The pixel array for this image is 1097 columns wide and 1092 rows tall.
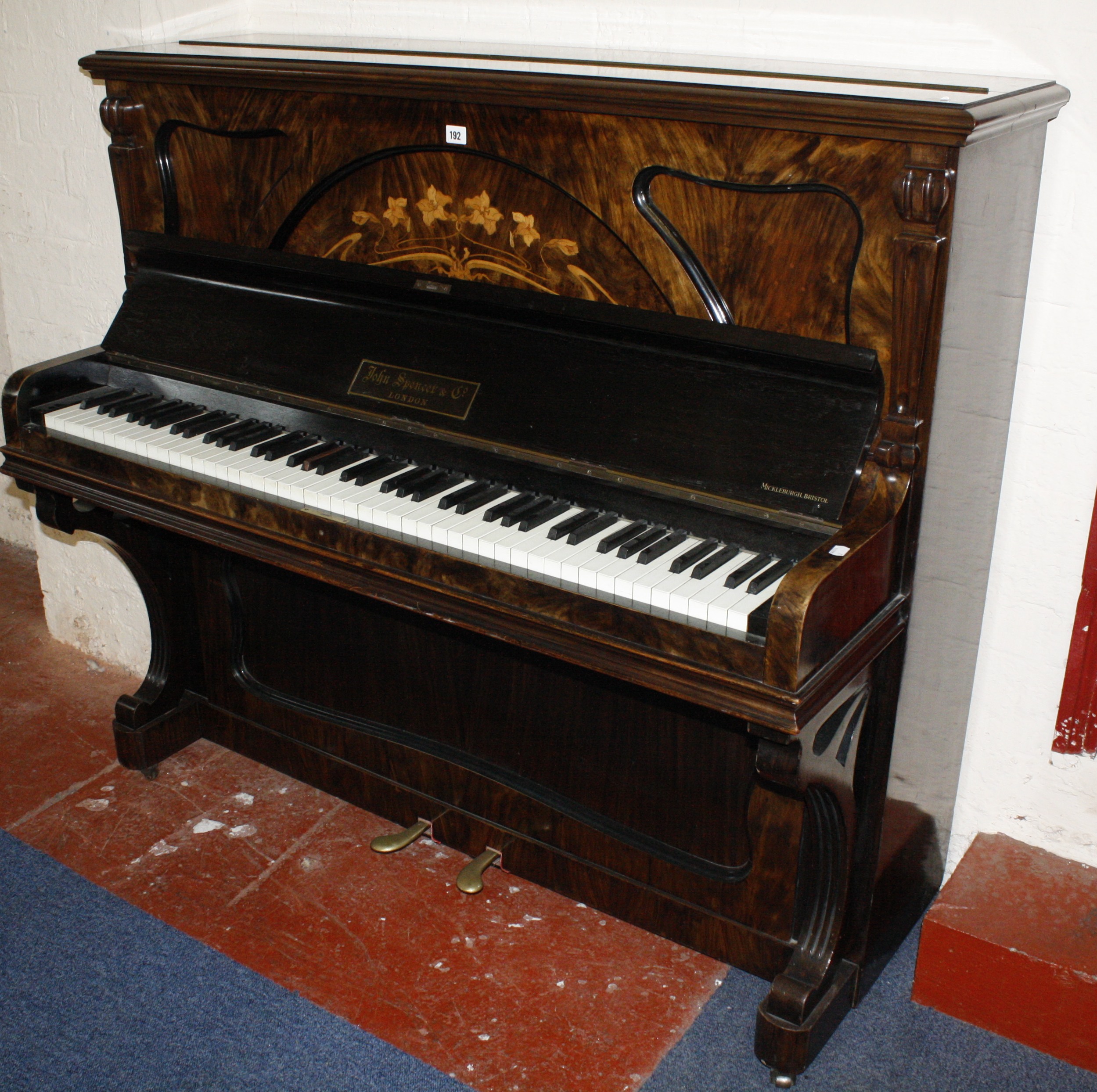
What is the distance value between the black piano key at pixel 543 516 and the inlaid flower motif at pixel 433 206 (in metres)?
0.53

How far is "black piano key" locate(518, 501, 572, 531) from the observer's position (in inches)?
70.1

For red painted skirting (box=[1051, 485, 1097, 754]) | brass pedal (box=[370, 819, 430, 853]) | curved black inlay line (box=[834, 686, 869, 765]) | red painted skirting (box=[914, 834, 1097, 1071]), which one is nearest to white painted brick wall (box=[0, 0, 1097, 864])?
red painted skirting (box=[1051, 485, 1097, 754])

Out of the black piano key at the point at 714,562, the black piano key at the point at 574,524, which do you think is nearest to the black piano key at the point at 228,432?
the black piano key at the point at 574,524

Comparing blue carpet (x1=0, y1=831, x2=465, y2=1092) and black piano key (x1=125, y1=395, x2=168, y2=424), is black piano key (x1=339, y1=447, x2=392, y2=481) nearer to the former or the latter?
black piano key (x1=125, y1=395, x2=168, y2=424)

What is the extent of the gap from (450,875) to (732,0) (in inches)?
65.7

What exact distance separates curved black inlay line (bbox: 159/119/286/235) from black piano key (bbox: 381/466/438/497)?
69 cm

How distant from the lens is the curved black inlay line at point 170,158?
2164 mm

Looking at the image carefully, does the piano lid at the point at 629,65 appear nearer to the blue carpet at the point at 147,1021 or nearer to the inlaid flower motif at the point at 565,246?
the inlaid flower motif at the point at 565,246

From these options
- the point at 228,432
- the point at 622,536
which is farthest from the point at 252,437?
the point at 622,536

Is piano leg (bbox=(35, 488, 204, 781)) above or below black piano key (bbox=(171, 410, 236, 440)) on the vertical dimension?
below

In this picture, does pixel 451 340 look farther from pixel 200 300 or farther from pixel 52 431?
pixel 52 431

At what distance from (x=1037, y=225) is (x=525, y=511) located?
2.94ft

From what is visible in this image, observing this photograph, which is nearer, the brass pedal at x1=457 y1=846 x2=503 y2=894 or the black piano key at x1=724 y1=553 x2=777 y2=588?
the black piano key at x1=724 y1=553 x2=777 y2=588

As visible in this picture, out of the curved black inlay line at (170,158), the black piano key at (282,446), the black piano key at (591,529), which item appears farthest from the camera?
the curved black inlay line at (170,158)
